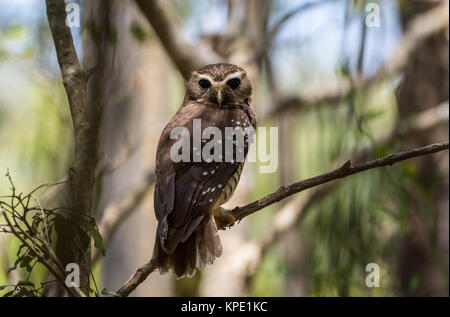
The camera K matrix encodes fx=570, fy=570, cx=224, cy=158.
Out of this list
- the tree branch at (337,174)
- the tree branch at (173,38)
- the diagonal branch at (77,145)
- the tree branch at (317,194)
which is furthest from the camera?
the tree branch at (317,194)

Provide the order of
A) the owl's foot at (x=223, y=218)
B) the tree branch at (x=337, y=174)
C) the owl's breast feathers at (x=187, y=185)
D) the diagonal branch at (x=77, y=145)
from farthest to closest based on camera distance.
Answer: the owl's foot at (x=223, y=218)
the owl's breast feathers at (x=187, y=185)
the tree branch at (x=337, y=174)
the diagonal branch at (x=77, y=145)

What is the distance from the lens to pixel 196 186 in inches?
101

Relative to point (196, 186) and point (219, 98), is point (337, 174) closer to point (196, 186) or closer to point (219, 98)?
point (196, 186)

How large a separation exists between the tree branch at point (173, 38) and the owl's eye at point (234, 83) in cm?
89

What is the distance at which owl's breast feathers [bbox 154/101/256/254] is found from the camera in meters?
2.40

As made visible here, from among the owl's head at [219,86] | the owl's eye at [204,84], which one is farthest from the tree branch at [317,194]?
the owl's eye at [204,84]

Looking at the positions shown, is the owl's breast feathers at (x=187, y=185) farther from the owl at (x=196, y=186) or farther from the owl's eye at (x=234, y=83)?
the owl's eye at (x=234, y=83)

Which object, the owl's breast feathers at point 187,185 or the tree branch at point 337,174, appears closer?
the tree branch at point 337,174

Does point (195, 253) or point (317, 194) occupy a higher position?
point (317, 194)

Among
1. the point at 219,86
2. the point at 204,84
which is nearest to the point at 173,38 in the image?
the point at 204,84

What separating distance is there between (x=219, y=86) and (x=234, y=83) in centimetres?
13

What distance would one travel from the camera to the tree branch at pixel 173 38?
3.76m

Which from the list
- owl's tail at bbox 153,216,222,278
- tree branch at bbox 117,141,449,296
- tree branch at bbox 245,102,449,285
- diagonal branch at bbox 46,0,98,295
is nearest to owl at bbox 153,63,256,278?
owl's tail at bbox 153,216,222,278

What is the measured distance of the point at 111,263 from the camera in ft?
17.1
